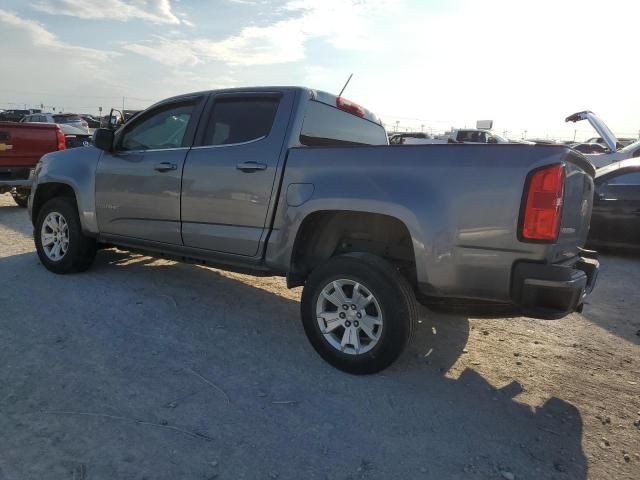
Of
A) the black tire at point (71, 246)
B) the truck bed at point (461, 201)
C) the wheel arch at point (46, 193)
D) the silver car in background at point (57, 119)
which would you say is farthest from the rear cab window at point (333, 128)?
the silver car in background at point (57, 119)

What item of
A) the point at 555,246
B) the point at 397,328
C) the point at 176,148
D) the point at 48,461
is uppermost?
the point at 176,148

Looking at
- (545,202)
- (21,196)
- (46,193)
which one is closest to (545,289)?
(545,202)

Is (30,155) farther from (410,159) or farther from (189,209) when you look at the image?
(410,159)

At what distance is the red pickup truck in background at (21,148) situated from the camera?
344 inches

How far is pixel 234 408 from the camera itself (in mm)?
2836

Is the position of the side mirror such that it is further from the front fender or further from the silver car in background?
the silver car in background

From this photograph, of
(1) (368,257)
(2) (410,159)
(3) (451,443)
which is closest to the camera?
(3) (451,443)

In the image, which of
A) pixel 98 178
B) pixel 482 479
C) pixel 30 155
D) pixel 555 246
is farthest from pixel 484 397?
pixel 30 155

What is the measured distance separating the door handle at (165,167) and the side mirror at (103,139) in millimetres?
748

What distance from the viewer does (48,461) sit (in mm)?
2281

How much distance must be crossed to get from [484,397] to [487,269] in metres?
0.88

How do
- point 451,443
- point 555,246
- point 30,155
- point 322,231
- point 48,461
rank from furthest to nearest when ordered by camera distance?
1. point 30,155
2. point 322,231
3. point 555,246
4. point 451,443
5. point 48,461

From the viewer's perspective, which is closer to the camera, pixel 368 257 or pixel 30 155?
pixel 368 257

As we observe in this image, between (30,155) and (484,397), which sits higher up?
(30,155)
